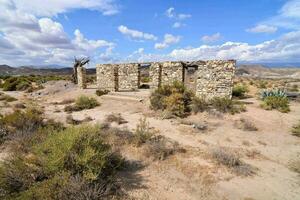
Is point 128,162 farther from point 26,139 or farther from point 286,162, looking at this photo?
point 286,162

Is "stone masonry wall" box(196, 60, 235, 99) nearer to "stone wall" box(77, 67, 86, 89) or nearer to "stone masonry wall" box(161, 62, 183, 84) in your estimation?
"stone masonry wall" box(161, 62, 183, 84)

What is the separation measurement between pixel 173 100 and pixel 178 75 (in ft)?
12.0

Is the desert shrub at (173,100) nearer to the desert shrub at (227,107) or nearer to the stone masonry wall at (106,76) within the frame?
the desert shrub at (227,107)

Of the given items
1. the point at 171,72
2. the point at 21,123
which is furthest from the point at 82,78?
the point at 21,123

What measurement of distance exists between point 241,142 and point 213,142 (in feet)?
3.18

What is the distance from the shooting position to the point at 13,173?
409 cm

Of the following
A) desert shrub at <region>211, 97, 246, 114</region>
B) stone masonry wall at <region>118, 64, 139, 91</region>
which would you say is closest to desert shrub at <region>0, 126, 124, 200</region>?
desert shrub at <region>211, 97, 246, 114</region>

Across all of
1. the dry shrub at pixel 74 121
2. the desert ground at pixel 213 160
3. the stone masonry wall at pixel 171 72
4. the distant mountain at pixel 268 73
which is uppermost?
the stone masonry wall at pixel 171 72

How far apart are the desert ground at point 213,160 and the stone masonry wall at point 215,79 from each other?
1843 millimetres

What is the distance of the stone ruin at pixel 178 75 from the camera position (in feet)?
39.6

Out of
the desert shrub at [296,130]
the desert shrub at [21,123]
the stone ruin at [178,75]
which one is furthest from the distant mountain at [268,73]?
the desert shrub at [21,123]

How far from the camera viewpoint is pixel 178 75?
1377 cm

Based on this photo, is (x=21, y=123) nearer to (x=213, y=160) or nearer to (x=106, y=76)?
(x=213, y=160)

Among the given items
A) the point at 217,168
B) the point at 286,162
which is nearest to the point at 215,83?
the point at 286,162
